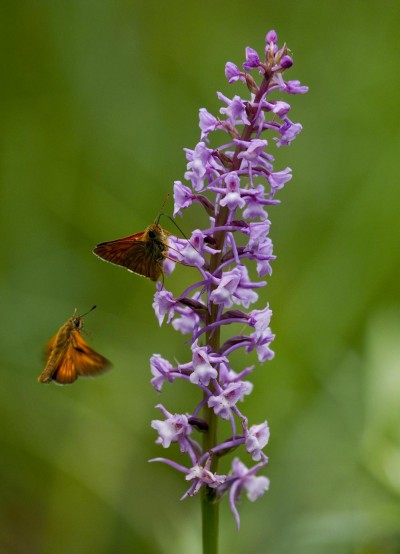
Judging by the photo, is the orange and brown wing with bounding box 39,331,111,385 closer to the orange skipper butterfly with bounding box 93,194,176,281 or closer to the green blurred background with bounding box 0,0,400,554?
the orange skipper butterfly with bounding box 93,194,176,281

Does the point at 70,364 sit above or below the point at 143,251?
below

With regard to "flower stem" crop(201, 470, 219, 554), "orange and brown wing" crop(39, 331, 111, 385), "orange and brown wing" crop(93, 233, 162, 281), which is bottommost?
"flower stem" crop(201, 470, 219, 554)

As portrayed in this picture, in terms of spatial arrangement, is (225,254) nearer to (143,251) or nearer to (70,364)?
(143,251)

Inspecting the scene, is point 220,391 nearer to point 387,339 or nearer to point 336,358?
point 387,339

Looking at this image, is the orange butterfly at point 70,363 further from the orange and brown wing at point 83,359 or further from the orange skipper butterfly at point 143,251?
the orange skipper butterfly at point 143,251

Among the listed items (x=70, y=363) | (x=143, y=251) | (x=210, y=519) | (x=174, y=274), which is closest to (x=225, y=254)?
(x=143, y=251)

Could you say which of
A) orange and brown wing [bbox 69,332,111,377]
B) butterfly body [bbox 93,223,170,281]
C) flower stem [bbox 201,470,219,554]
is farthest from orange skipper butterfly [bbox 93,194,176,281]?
flower stem [bbox 201,470,219,554]

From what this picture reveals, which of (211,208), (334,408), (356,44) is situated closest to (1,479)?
(334,408)
